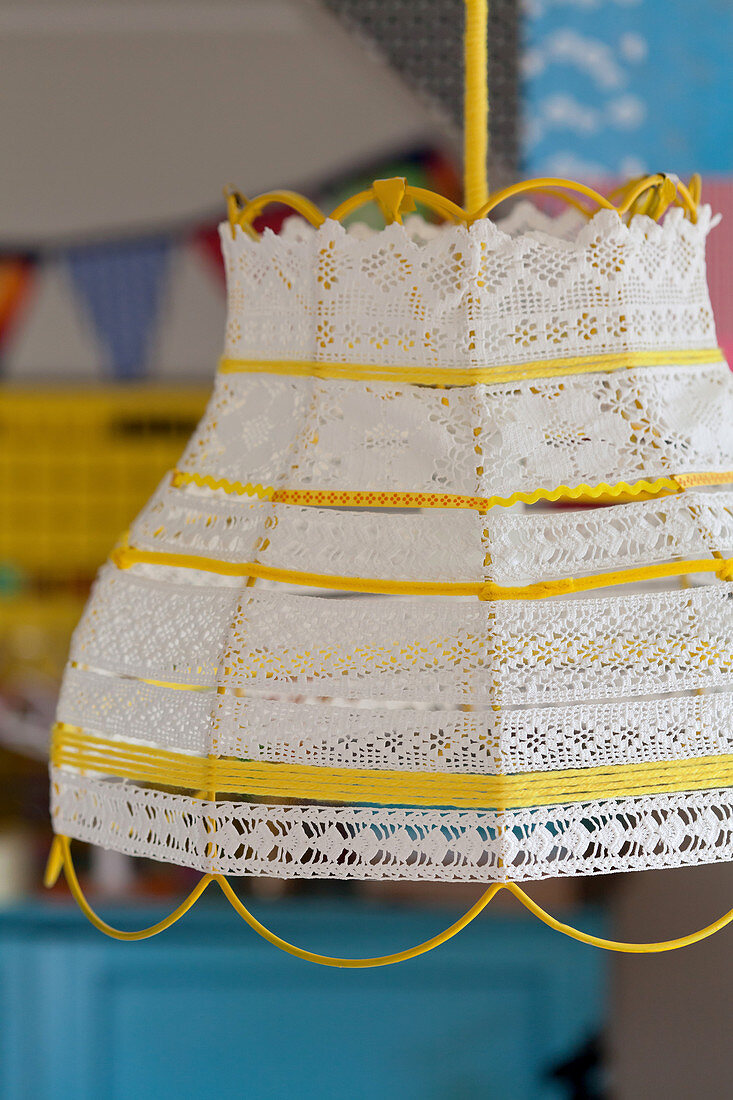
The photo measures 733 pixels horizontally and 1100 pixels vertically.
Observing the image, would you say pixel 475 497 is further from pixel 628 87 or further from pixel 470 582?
pixel 628 87

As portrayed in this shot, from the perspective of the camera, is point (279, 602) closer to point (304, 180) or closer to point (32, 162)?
point (304, 180)

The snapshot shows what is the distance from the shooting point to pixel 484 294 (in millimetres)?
520

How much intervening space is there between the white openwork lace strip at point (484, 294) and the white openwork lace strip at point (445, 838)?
208 millimetres

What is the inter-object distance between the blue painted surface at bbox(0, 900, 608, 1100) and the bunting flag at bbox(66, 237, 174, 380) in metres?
1.00

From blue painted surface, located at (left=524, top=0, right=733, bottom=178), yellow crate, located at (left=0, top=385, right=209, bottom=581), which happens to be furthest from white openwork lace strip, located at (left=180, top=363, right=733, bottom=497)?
yellow crate, located at (left=0, top=385, right=209, bottom=581)

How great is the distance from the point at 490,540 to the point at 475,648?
54 millimetres

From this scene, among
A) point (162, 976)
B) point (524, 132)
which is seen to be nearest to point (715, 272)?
point (524, 132)

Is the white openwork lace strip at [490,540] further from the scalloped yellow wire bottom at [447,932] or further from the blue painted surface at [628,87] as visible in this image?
the blue painted surface at [628,87]

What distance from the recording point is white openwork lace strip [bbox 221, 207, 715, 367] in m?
0.52

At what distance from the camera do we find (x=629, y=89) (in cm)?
171

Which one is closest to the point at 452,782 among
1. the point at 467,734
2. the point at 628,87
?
the point at 467,734

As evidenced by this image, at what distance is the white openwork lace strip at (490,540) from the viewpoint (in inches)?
19.8

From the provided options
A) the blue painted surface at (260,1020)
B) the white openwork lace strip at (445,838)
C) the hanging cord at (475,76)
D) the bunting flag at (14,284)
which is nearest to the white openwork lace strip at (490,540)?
the white openwork lace strip at (445,838)

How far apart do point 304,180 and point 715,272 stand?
2.65 feet
